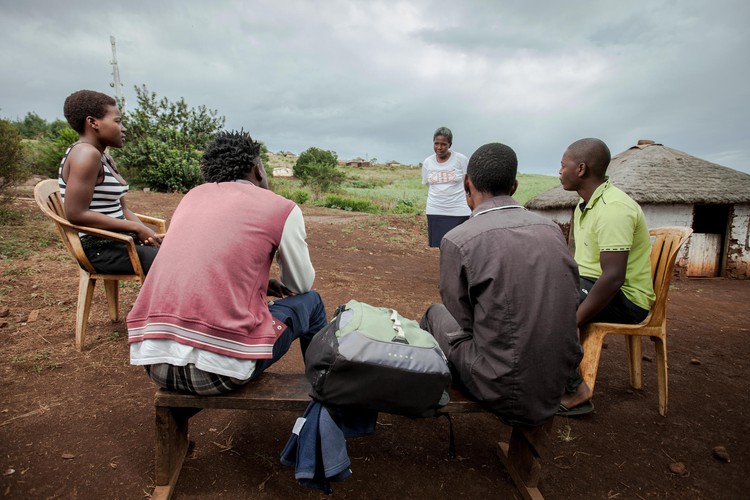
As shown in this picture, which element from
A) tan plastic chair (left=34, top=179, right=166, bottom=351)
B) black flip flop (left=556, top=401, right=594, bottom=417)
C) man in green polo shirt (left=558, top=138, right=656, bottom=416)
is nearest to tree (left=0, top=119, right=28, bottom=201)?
tan plastic chair (left=34, top=179, right=166, bottom=351)

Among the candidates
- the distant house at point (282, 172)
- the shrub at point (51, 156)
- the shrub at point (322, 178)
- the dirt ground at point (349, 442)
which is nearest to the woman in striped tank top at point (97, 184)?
the dirt ground at point (349, 442)

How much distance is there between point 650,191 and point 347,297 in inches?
278

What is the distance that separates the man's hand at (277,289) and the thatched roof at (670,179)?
827 cm

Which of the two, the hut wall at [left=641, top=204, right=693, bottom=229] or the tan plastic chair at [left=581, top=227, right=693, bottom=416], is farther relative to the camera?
the hut wall at [left=641, top=204, right=693, bottom=229]

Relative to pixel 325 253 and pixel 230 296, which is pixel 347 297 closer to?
pixel 325 253

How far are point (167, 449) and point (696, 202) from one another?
10048mm

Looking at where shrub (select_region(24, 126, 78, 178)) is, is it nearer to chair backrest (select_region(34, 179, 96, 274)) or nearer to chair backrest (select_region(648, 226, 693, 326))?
chair backrest (select_region(34, 179, 96, 274))

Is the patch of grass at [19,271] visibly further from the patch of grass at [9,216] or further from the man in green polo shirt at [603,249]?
the man in green polo shirt at [603,249]

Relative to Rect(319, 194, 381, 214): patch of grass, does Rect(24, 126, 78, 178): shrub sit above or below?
above

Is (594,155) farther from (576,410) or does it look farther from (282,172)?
(282,172)

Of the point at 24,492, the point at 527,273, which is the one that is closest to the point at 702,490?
the point at 527,273

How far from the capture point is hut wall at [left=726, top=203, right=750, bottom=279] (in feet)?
28.2

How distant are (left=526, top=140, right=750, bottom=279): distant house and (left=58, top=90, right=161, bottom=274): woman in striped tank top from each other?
8.63m

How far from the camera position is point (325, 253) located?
764 centimetres
